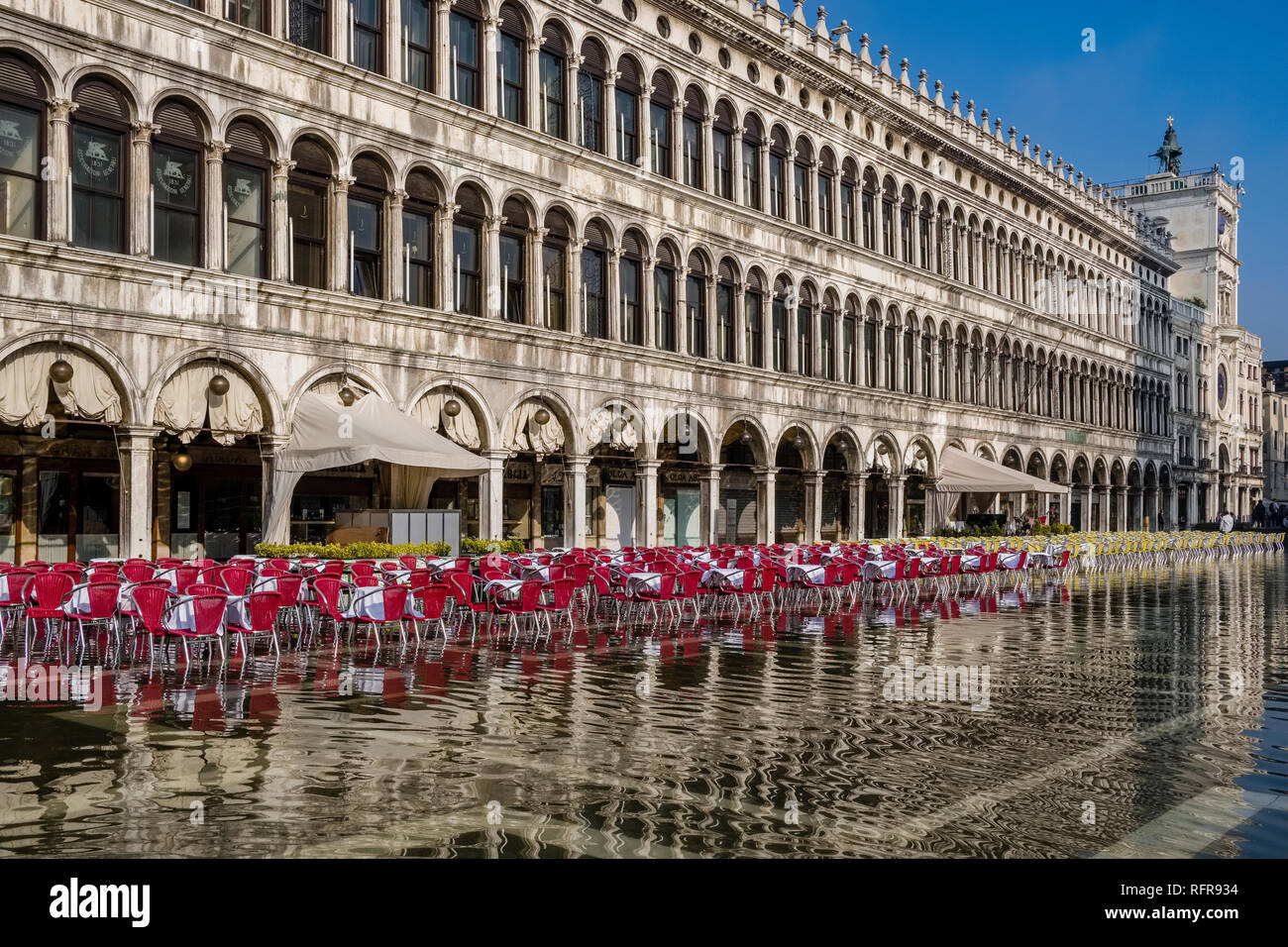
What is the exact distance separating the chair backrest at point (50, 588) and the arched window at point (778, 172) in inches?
1106

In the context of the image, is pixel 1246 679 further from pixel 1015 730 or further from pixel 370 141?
pixel 370 141

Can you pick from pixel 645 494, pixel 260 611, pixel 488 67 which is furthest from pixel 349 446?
pixel 645 494

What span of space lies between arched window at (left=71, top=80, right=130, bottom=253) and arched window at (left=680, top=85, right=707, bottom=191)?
17030 millimetres

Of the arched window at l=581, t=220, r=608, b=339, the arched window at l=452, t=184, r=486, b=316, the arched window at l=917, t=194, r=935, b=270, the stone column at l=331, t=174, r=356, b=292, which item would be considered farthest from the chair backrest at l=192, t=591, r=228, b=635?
the arched window at l=917, t=194, r=935, b=270

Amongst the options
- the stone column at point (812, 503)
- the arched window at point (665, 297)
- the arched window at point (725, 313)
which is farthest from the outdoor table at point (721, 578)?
the stone column at point (812, 503)

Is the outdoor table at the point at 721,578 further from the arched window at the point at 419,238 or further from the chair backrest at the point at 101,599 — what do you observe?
the arched window at the point at 419,238

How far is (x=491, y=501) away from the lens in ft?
91.3

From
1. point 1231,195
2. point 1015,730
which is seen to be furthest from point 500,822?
point 1231,195

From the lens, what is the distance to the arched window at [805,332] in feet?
130

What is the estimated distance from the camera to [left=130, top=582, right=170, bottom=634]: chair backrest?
12633 millimetres

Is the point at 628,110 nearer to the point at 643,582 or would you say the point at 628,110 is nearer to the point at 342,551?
the point at 342,551

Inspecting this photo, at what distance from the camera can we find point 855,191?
138 feet

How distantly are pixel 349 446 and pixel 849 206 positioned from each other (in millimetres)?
25428

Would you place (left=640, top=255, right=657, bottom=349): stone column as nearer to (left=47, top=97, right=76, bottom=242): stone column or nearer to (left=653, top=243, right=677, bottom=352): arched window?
(left=653, top=243, right=677, bottom=352): arched window
